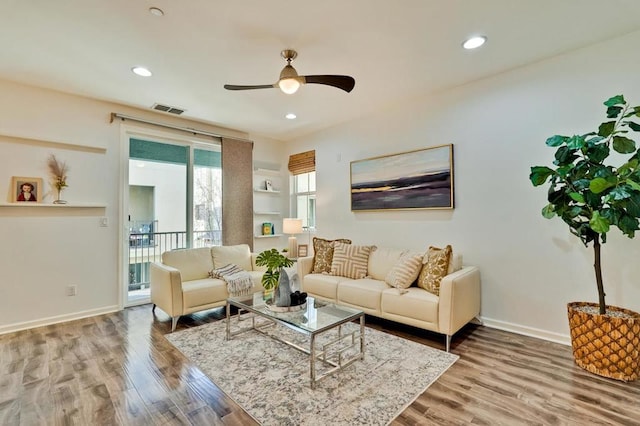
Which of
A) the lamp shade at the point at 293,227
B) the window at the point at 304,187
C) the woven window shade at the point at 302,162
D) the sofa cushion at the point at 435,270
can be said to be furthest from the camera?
the window at the point at 304,187

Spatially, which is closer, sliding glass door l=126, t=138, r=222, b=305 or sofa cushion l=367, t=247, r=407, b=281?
sofa cushion l=367, t=247, r=407, b=281

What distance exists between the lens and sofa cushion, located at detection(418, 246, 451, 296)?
2.86 metres

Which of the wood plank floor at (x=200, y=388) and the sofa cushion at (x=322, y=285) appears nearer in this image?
the wood plank floor at (x=200, y=388)

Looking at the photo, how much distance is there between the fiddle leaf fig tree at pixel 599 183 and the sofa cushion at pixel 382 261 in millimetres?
1571

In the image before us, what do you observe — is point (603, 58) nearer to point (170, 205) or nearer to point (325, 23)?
point (325, 23)

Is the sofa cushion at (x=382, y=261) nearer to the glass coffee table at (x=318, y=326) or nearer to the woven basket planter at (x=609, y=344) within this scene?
the glass coffee table at (x=318, y=326)

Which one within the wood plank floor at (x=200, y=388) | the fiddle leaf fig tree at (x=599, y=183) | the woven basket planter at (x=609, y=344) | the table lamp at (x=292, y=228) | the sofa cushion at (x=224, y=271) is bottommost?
the wood plank floor at (x=200, y=388)

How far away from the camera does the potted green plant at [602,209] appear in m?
1.99

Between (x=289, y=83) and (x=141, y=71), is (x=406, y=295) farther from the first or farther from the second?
(x=141, y=71)

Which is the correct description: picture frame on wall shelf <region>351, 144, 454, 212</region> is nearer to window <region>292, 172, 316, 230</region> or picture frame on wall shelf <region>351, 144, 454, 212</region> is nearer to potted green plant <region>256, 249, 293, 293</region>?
window <region>292, 172, 316, 230</region>

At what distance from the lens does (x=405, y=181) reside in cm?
381

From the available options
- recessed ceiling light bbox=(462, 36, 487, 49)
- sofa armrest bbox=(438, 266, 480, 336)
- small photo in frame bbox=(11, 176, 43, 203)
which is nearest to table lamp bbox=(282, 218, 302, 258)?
sofa armrest bbox=(438, 266, 480, 336)

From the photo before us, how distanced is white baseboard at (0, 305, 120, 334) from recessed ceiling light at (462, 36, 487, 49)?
486 centimetres

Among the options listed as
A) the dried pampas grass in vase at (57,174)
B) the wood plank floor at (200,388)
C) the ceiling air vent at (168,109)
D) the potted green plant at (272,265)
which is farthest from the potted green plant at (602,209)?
the dried pampas grass in vase at (57,174)
